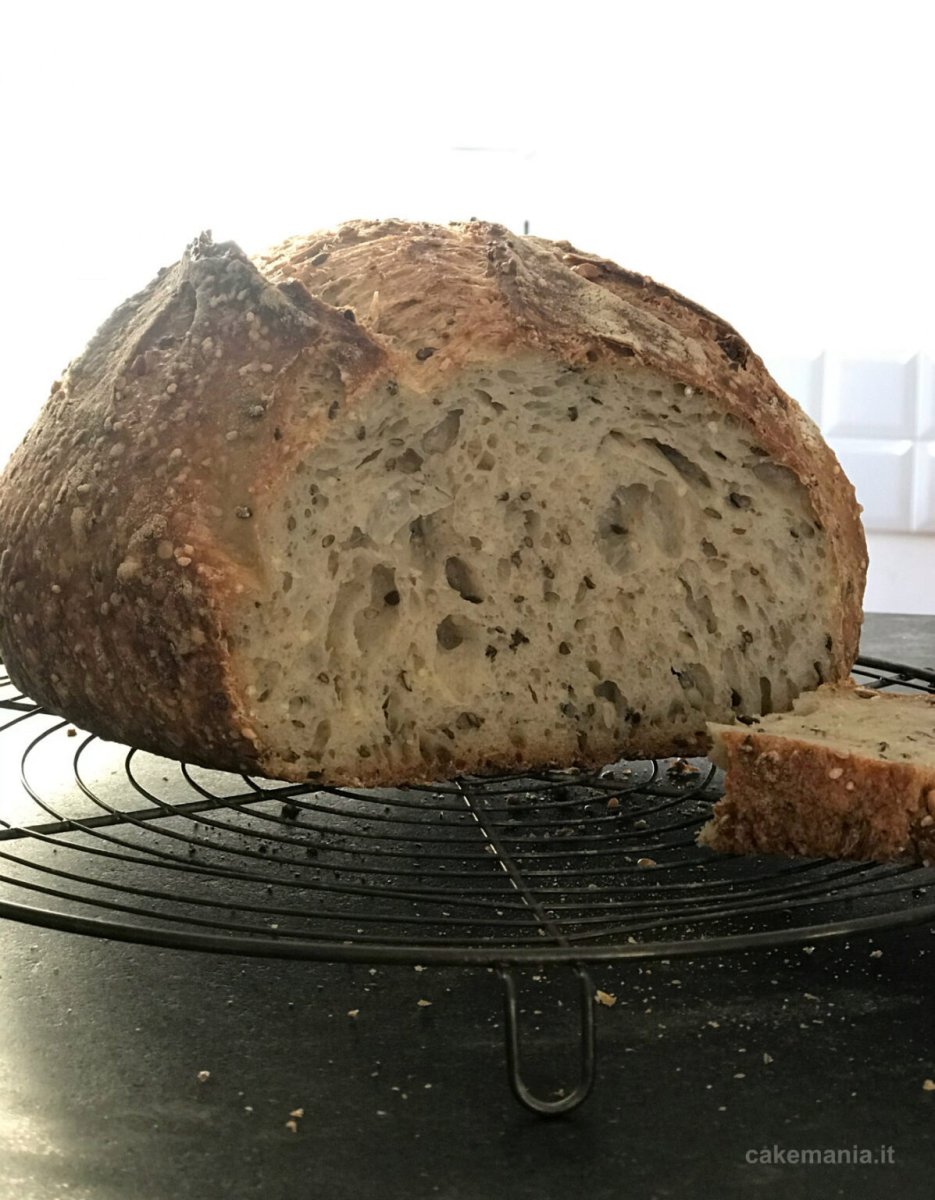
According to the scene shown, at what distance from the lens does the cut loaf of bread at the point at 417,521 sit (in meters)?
1.56

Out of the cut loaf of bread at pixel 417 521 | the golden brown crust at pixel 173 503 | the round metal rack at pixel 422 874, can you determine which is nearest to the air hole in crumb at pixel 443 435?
the cut loaf of bread at pixel 417 521

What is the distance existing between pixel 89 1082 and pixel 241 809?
56 centimetres

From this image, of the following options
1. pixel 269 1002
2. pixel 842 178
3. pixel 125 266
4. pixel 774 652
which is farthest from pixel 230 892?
pixel 842 178

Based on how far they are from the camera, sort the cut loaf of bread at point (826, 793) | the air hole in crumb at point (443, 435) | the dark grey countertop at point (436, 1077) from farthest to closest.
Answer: the air hole in crumb at point (443, 435) → the cut loaf of bread at point (826, 793) → the dark grey countertop at point (436, 1077)

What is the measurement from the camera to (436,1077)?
3.59 feet

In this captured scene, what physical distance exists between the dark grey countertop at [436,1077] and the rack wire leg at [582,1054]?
0.09ft

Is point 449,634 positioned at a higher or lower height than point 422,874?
higher

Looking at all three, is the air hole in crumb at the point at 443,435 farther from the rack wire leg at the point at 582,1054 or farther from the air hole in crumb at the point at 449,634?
the rack wire leg at the point at 582,1054

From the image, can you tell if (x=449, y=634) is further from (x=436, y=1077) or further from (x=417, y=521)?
(x=436, y=1077)

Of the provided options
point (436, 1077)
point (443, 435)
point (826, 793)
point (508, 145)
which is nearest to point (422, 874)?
point (436, 1077)

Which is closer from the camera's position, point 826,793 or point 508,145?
point 826,793

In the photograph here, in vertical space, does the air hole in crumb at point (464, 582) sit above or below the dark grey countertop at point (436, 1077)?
above

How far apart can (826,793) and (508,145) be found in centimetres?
400

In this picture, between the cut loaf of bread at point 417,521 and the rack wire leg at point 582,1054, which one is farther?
the cut loaf of bread at point 417,521
